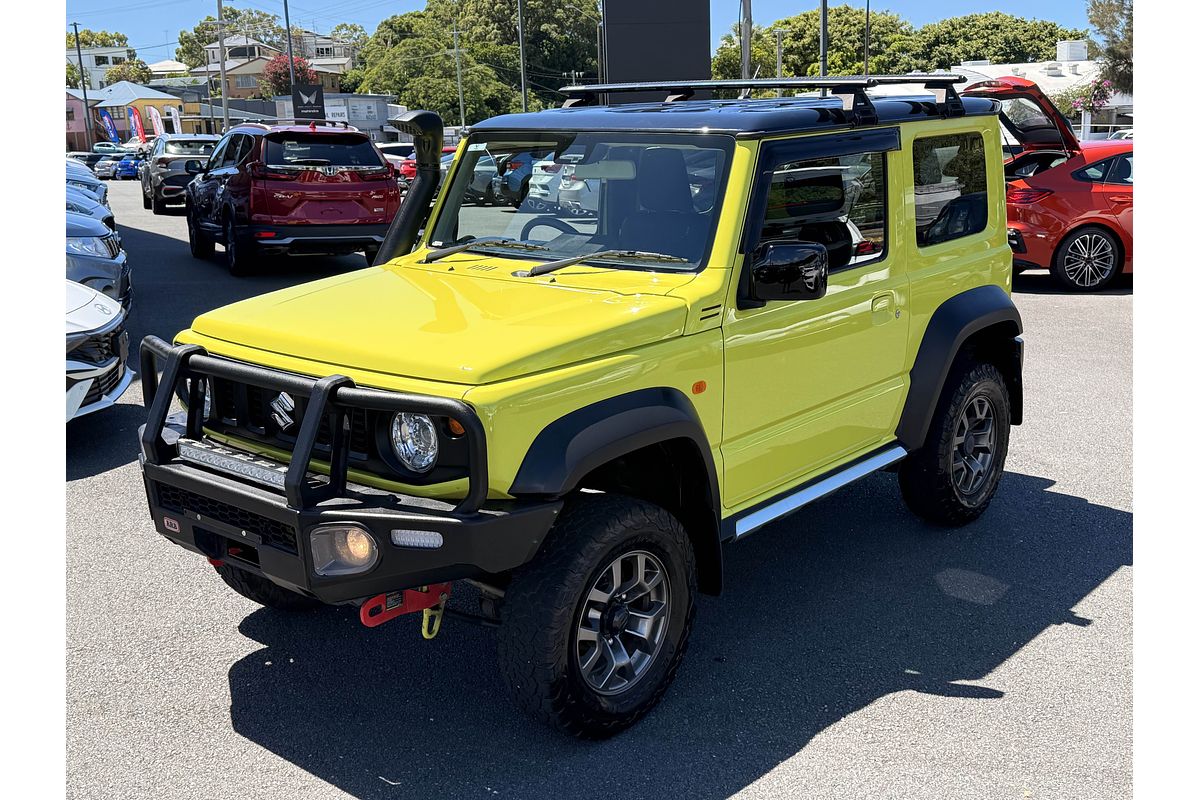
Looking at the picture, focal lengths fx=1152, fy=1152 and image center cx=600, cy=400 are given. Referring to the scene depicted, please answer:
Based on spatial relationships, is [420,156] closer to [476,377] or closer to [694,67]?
[476,377]

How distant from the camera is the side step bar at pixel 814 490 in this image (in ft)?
14.0

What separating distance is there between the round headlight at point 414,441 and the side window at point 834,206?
4.89 feet

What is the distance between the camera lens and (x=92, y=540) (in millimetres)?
5598

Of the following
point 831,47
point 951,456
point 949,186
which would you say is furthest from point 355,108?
point 951,456

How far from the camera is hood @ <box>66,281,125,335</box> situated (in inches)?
275

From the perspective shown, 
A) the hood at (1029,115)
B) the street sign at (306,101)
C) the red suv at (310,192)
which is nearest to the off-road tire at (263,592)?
the hood at (1029,115)

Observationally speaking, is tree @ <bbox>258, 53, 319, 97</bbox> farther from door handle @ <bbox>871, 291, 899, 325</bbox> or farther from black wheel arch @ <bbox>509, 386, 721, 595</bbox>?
black wheel arch @ <bbox>509, 386, 721, 595</bbox>

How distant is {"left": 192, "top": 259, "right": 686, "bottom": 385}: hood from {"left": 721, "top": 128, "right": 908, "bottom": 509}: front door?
1.60ft

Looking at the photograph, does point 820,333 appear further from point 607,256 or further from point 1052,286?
point 1052,286

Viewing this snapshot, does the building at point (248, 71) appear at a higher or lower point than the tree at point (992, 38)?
higher

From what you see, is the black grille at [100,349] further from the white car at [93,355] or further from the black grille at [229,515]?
the black grille at [229,515]

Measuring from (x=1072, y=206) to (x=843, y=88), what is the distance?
28.8 ft

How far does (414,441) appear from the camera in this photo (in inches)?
137

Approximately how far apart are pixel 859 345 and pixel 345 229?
9820 millimetres
